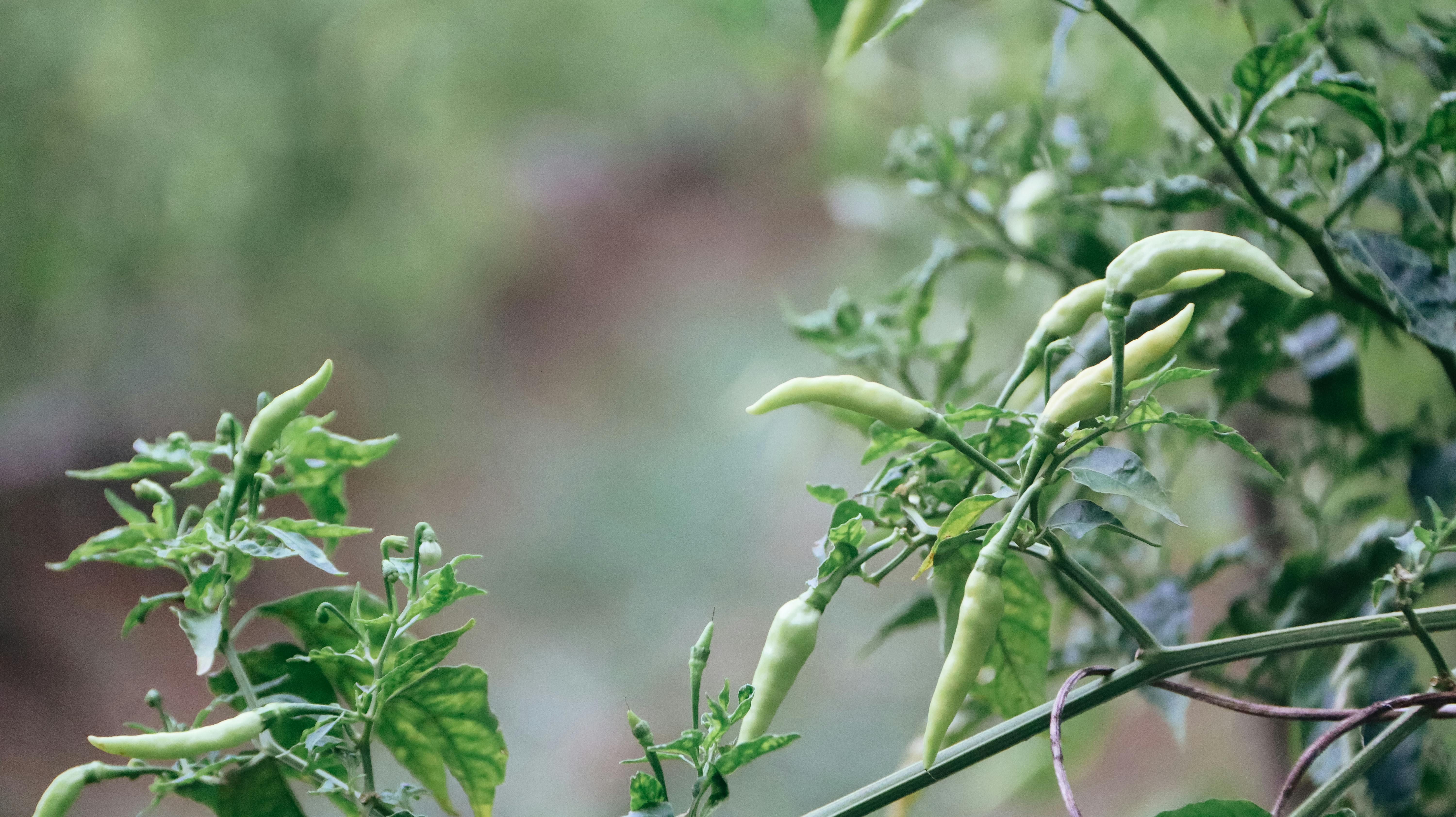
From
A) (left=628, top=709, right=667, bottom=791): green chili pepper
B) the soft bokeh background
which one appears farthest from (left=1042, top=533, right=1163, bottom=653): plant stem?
the soft bokeh background

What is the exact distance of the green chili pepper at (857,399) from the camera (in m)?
0.23

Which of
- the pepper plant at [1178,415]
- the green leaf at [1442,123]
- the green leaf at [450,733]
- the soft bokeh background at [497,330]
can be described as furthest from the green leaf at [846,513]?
the soft bokeh background at [497,330]

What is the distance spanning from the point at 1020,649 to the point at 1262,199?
160 mm

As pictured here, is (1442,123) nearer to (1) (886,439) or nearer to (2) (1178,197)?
(2) (1178,197)

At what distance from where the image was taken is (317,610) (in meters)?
0.29

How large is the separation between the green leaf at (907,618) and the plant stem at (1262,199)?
18cm

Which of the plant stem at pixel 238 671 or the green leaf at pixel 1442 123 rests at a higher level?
the green leaf at pixel 1442 123

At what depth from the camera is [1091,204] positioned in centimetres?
44

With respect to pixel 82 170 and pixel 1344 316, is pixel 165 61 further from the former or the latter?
pixel 1344 316

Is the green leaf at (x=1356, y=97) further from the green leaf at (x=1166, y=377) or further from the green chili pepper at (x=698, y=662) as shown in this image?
the green chili pepper at (x=698, y=662)

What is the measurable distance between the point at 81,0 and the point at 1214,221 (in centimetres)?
171

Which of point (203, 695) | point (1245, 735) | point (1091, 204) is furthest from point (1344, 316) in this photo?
point (203, 695)

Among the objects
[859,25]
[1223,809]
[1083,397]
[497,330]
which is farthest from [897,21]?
[497,330]

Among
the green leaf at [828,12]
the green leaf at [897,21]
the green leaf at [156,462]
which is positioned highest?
the green leaf at [828,12]
